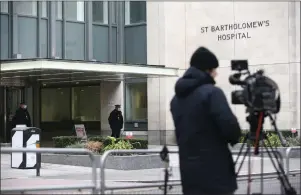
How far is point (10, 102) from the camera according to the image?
2619 cm

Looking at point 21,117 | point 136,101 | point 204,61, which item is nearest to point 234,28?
point 136,101

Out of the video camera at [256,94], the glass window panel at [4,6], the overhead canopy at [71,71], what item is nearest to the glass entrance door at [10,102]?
the overhead canopy at [71,71]

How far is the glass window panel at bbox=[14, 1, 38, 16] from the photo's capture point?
78.5 ft

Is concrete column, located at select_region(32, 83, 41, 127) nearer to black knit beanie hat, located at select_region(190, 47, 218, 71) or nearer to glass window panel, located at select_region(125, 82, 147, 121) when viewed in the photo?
glass window panel, located at select_region(125, 82, 147, 121)

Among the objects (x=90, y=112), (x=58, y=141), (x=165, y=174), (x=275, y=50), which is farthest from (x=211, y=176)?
(x=90, y=112)

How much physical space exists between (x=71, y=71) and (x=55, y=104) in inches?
328

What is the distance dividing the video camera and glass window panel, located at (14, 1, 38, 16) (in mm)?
20195

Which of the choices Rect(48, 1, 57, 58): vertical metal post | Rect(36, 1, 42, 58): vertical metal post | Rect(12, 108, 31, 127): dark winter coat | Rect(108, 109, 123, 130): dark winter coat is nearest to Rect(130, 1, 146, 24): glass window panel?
Rect(48, 1, 57, 58): vertical metal post

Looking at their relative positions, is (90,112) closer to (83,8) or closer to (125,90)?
(125,90)

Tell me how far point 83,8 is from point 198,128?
23.1 metres

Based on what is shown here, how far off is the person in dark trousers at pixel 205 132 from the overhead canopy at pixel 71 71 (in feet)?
51.1

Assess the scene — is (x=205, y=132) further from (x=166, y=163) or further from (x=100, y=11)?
(x=100, y=11)

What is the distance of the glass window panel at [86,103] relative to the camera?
1138 inches

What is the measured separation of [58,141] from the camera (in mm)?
17562
